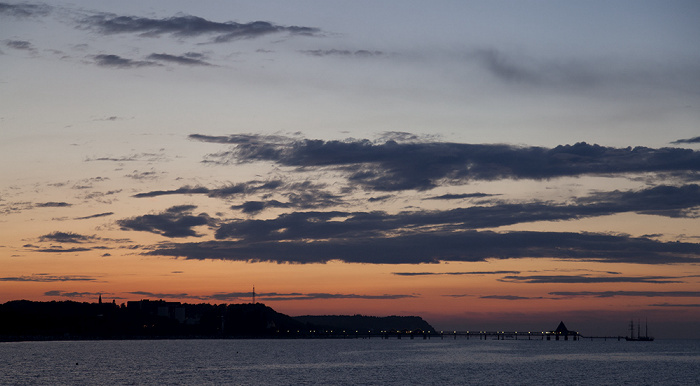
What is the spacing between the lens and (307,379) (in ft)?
480

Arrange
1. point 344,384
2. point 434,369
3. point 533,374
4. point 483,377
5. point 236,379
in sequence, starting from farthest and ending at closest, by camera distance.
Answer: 1. point 434,369
2. point 533,374
3. point 483,377
4. point 236,379
5. point 344,384

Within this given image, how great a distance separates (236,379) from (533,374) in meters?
64.7

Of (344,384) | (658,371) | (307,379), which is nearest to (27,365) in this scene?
(307,379)

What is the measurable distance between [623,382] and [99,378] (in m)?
99.6

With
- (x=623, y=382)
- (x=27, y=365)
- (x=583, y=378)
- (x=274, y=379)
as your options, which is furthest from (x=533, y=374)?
(x=27, y=365)

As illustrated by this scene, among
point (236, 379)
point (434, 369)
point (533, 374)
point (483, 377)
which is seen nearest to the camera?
point (236, 379)

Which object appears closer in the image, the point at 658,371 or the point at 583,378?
the point at 583,378

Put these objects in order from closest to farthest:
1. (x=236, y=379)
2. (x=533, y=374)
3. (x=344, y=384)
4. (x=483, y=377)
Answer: (x=344, y=384) → (x=236, y=379) → (x=483, y=377) → (x=533, y=374)

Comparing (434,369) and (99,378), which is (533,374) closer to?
(434,369)

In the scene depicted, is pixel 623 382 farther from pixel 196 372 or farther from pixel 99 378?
pixel 99 378

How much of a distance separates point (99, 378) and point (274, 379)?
109 feet

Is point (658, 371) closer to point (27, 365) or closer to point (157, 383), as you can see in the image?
point (157, 383)

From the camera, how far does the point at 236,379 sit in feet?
477

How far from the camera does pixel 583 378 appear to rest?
518ft
